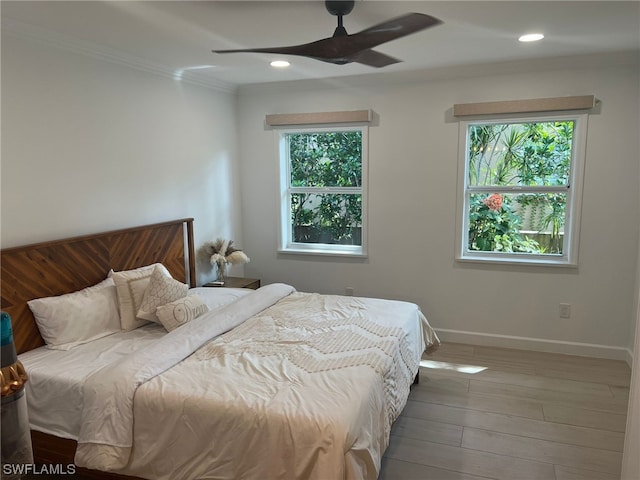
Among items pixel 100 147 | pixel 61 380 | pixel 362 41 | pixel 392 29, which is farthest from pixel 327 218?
pixel 61 380

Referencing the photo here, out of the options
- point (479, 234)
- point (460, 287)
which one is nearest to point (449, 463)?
point (460, 287)

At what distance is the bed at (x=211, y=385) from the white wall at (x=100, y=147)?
0.22m

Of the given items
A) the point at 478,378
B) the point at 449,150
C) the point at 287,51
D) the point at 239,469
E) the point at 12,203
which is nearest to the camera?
the point at 239,469

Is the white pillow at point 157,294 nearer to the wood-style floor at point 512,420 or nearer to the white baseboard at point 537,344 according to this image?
the wood-style floor at point 512,420

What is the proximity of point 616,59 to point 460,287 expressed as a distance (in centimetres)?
219

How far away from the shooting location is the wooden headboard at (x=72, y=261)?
2590 millimetres

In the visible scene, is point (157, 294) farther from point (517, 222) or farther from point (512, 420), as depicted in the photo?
point (517, 222)

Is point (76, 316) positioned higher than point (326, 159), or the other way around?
point (326, 159)

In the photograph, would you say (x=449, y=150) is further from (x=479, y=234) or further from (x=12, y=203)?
(x=12, y=203)

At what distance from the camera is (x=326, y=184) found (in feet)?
15.6

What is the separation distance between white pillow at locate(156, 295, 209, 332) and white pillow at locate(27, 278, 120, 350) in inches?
12.4

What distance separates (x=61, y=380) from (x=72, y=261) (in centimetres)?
92

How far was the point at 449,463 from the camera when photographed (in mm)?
2521

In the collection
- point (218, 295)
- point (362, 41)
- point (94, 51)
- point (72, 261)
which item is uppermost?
point (94, 51)
